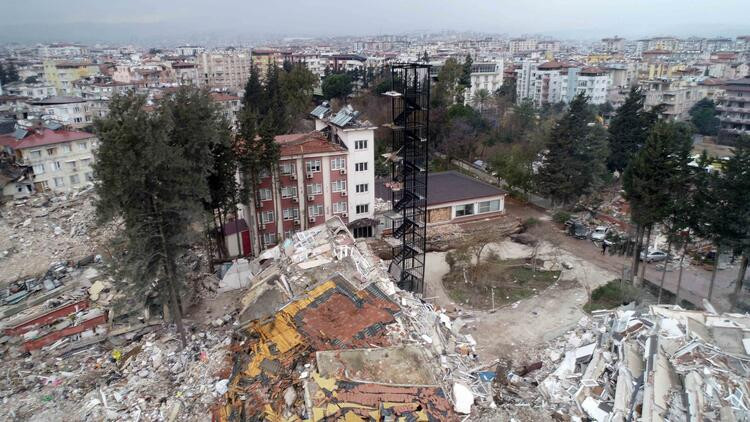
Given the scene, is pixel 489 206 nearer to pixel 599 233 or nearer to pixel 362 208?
pixel 599 233

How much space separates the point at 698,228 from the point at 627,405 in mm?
8655

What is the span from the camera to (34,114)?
4388 cm

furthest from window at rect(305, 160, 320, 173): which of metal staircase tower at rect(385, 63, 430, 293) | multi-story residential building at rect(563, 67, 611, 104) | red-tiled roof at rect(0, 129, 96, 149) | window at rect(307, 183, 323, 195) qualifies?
multi-story residential building at rect(563, 67, 611, 104)

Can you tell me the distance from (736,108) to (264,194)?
165 ft

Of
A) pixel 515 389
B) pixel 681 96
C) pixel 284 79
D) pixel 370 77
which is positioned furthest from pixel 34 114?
pixel 681 96

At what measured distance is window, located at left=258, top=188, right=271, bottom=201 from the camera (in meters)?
22.9

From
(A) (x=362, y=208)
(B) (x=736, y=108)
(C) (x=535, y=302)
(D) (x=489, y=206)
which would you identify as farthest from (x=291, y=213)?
(B) (x=736, y=108)

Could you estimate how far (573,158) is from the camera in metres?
29.2

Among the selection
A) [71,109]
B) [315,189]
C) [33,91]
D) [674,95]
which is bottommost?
[315,189]

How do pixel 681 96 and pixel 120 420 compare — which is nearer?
pixel 120 420

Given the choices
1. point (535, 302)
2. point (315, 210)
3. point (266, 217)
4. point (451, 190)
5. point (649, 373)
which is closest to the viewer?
point (649, 373)

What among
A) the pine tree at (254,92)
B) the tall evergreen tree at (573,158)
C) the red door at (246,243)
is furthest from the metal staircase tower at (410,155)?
the pine tree at (254,92)

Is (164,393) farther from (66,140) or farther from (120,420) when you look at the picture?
(66,140)

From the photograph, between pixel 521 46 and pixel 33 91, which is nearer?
pixel 33 91
